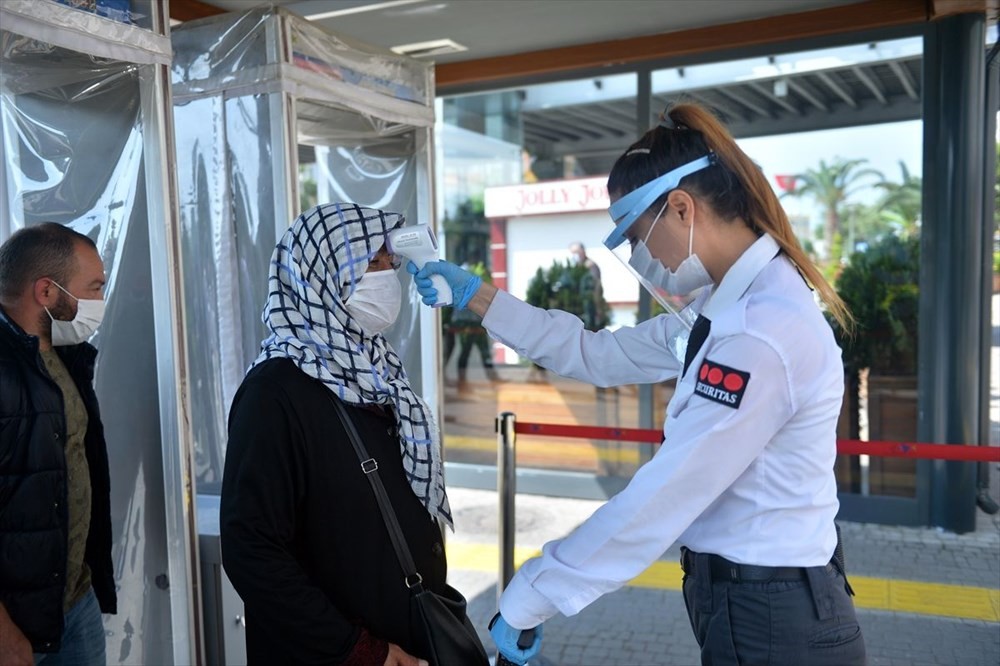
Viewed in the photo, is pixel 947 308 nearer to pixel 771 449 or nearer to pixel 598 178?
pixel 598 178

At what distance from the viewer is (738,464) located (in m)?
1.54

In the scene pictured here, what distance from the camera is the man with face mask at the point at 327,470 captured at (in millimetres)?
1760

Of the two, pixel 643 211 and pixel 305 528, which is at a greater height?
pixel 643 211

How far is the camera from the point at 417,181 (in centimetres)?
413

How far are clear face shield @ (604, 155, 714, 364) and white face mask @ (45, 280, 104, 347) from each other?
1.41 metres

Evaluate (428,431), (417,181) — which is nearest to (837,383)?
(428,431)

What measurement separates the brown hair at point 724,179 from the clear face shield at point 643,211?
0.02 meters

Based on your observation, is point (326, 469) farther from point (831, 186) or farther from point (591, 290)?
point (831, 186)

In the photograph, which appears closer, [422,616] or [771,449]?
[771,449]

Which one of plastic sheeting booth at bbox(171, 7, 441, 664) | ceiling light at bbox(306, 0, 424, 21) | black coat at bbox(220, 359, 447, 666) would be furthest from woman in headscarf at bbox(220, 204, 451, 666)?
ceiling light at bbox(306, 0, 424, 21)

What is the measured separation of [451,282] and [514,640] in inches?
41.4

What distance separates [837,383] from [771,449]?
191mm

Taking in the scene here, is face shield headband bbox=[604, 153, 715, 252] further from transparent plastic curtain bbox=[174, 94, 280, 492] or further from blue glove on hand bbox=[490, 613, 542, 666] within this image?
transparent plastic curtain bbox=[174, 94, 280, 492]

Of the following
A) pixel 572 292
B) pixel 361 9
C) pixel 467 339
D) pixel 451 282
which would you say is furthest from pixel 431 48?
pixel 451 282
